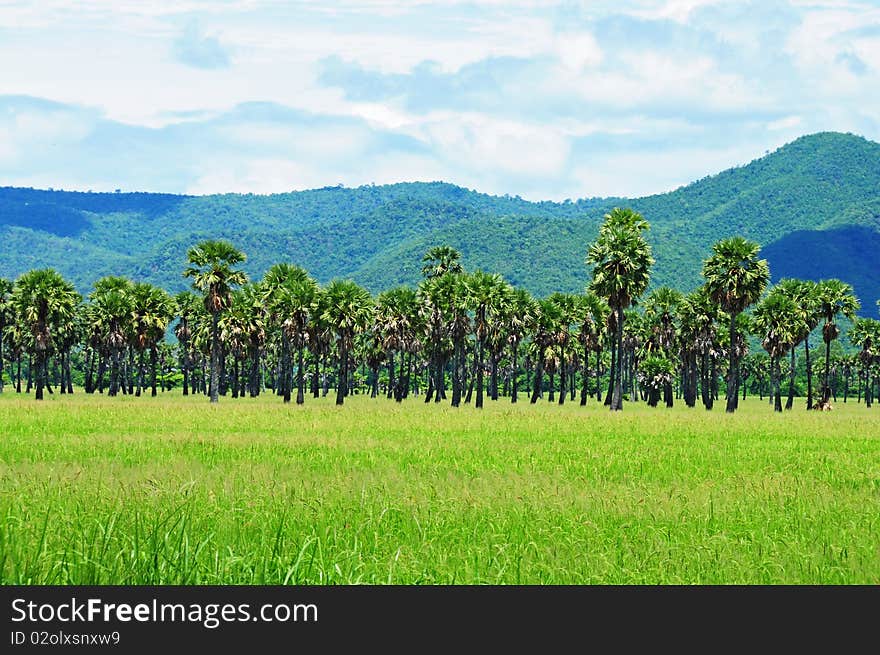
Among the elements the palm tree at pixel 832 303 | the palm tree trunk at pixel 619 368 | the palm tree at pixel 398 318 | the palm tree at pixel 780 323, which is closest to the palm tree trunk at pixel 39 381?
the palm tree at pixel 398 318

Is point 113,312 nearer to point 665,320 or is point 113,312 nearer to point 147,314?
point 147,314

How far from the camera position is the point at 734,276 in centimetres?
7419

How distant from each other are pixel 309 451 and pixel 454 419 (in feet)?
69.7

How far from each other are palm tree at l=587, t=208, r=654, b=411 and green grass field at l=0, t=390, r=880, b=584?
38.7 meters

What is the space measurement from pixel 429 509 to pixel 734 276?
6314 centimetres

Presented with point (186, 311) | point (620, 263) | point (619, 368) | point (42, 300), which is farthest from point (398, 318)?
point (42, 300)

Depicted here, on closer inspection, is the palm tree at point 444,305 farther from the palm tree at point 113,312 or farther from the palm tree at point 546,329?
the palm tree at point 113,312

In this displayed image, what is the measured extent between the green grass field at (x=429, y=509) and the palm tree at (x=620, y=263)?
1522 inches

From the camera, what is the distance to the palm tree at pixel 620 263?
7356cm

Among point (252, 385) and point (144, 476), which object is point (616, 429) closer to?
point (144, 476)

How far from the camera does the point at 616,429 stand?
137ft

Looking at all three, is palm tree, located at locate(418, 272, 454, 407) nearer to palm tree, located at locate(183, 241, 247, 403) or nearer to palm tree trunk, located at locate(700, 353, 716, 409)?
palm tree, located at locate(183, 241, 247, 403)

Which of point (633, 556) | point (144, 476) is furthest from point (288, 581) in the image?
point (144, 476)

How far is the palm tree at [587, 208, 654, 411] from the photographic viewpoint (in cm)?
7356
